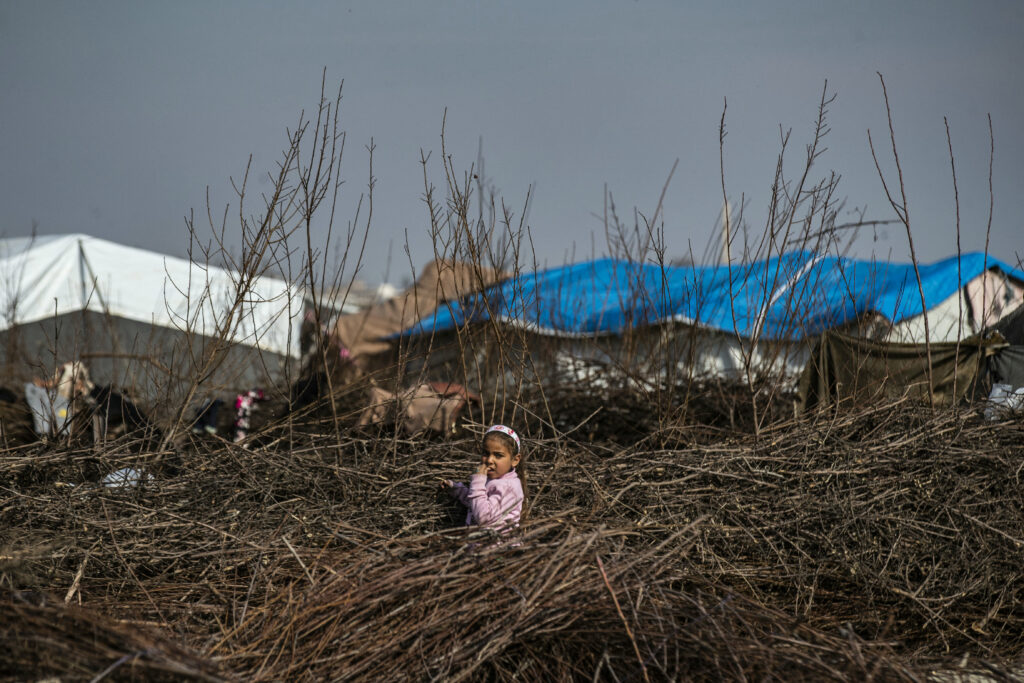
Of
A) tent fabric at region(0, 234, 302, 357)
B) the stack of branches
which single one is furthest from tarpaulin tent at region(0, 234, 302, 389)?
the stack of branches

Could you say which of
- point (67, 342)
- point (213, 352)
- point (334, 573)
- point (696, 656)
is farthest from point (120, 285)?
point (696, 656)

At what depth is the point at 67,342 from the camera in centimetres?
934

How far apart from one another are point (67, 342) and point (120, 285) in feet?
5.79

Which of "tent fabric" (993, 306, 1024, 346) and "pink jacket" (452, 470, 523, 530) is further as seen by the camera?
"tent fabric" (993, 306, 1024, 346)

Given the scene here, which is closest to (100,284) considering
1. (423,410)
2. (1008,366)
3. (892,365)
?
(423,410)

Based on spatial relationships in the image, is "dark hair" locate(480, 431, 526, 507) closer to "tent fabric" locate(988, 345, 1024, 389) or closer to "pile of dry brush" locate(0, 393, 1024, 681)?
"pile of dry brush" locate(0, 393, 1024, 681)

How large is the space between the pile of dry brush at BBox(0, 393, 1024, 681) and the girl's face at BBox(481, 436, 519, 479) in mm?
280

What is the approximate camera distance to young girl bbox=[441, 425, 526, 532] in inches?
127

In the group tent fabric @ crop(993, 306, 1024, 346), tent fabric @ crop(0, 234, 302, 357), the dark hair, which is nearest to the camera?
the dark hair

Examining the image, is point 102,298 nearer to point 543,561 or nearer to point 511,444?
point 511,444

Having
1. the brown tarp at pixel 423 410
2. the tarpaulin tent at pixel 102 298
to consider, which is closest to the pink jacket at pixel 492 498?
the brown tarp at pixel 423 410

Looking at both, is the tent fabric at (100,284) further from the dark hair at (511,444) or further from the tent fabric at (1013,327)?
the tent fabric at (1013,327)

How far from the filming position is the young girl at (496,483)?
324cm

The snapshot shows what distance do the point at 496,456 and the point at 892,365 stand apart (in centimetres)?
412
